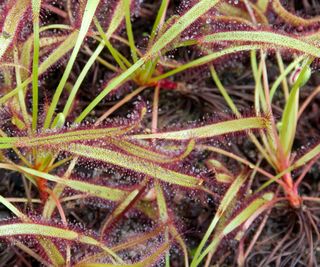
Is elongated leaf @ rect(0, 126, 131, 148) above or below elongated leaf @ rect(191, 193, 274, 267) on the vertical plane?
above

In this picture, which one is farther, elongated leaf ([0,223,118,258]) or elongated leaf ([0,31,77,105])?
elongated leaf ([0,31,77,105])

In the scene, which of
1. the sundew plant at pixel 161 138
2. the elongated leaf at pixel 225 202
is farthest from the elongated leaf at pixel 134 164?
the elongated leaf at pixel 225 202

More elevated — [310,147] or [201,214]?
[310,147]

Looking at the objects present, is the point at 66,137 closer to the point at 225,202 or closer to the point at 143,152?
the point at 143,152

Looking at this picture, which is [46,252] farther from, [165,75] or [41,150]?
[165,75]

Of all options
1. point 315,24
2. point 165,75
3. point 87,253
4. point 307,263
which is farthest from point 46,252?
point 315,24

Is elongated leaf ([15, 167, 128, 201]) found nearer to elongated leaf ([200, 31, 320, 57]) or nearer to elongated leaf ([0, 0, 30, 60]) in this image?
elongated leaf ([0, 0, 30, 60])

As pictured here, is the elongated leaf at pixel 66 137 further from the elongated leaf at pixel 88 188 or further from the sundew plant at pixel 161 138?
the elongated leaf at pixel 88 188

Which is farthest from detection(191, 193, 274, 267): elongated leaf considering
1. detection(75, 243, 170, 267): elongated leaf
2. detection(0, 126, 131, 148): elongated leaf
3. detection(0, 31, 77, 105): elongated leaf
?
detection(0, 31, 77, 105): elongated leaf
